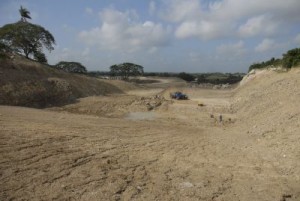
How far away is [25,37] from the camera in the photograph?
4950 cm

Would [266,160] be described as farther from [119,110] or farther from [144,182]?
[119,110]

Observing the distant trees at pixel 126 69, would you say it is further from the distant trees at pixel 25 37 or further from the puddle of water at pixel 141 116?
the puddle of water at pixel 141 116

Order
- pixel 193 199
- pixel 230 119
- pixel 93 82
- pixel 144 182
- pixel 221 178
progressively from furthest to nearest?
pixel 93 82 → pixel 230 119 → pixel 221 178 → pixel 144 182 → pixel 193 199

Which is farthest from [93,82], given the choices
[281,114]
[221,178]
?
[221,178]

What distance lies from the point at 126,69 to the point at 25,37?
36563 millimetres

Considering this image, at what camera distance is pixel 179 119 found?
79.9ft

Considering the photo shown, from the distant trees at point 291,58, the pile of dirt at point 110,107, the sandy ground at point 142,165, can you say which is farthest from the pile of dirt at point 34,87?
the distant trees at point 291,58

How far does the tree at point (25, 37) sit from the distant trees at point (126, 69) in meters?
32.0

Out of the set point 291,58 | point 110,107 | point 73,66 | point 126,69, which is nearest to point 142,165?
point 110,107

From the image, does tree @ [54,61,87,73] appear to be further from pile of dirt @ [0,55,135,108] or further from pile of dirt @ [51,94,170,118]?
pile of dirt @ [51,94,170,118]

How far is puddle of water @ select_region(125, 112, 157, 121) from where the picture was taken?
24.9m

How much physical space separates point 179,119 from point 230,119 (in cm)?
339

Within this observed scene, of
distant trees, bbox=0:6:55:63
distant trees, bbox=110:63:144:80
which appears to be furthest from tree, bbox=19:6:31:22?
distant trees, bbox=110:63:144:80

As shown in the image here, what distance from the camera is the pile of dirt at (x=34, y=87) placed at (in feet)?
95.3
